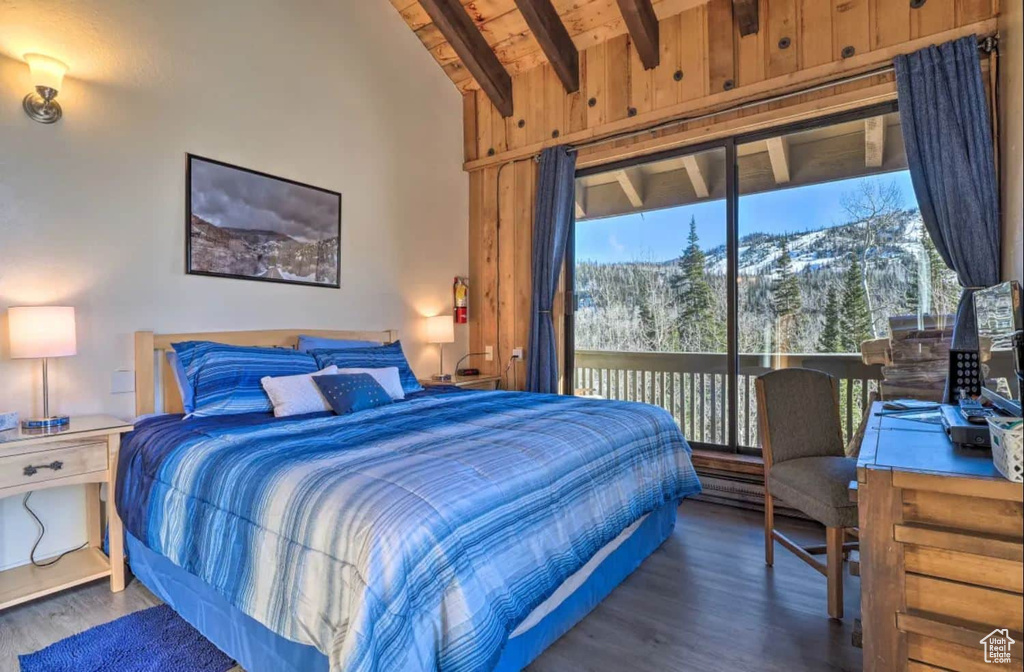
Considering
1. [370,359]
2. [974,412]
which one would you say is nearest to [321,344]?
[370,359]

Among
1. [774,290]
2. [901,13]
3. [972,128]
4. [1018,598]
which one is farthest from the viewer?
[774,290]

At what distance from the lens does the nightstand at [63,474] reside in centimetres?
195

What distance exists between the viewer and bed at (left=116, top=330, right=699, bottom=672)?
1.20 metres

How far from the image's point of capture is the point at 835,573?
6.42ft

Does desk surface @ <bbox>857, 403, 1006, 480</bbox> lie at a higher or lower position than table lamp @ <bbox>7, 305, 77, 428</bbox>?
lower

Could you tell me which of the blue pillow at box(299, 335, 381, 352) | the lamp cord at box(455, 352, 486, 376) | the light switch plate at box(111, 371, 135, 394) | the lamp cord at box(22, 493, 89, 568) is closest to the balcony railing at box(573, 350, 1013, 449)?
the lamp cord at box(455, 352, 486, 376)

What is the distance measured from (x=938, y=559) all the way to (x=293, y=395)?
2.51 m

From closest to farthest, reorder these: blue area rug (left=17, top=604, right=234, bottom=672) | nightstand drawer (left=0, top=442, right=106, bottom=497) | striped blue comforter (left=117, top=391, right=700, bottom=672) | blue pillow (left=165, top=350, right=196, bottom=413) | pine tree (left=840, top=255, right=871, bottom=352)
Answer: striped blue comforter (left=117, top=391, right=700, bottom=672) → blue area rug (left=17, top=604, right=234, bottom=672) → nightstand drawer (left=0, top=442, right=106, bottom=497) → blue pillow (left=165, top=350, right=196, bottom=413) → pine tree (left=840, top=255, right=871, bottom=352)

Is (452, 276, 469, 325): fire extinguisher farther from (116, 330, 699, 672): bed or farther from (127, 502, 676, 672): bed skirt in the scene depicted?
(127, 502, 676, 672): bed skirt

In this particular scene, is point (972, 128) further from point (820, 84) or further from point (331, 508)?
point (331, 508)

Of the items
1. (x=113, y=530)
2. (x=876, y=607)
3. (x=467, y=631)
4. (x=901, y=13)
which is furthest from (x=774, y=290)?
(x=113, y=530)

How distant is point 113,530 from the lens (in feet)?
7.20

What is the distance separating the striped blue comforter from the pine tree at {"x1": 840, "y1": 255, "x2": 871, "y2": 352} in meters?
1.74

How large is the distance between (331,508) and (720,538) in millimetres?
2259
